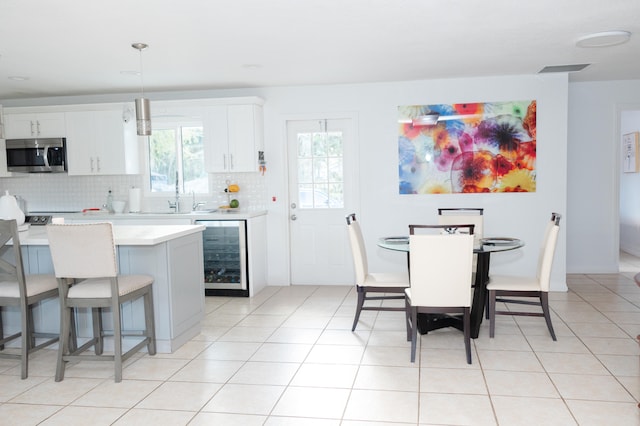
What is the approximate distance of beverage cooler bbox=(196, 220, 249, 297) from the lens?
19.1 ft

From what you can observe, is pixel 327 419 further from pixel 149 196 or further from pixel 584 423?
pixel 149 196

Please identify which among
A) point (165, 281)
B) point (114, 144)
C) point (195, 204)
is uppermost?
point (114, 144)

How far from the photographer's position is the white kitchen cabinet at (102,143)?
6.28 metres

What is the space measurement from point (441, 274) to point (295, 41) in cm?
212

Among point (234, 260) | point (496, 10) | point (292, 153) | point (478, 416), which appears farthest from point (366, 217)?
point (478, 416)

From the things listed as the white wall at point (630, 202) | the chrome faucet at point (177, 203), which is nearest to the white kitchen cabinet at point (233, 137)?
the chrome faucet at point (177, 203)

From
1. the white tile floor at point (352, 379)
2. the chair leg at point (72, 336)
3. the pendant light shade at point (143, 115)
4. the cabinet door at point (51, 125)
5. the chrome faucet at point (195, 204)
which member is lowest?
the white tile floor at point (352, 379)

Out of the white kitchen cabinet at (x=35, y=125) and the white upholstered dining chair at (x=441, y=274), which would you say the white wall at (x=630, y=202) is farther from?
the white kitchen cabinet at (x=35, y=125)

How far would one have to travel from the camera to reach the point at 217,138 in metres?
6.11

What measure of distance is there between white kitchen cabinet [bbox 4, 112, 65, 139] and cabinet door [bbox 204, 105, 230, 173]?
5.90ft

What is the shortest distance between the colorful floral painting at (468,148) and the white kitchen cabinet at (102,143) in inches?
124

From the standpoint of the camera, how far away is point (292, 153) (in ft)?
20.8

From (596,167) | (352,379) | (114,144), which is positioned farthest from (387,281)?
(114,144)

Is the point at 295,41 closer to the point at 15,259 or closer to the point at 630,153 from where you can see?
the point at 15,259
